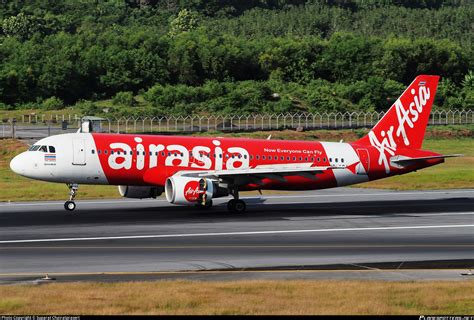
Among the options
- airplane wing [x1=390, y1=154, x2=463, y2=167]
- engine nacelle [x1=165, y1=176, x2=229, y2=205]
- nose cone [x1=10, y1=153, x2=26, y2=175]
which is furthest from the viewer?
airplane wing [x1=390, y1=154, x2=463, y2=167]

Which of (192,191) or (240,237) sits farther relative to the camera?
(192,191)

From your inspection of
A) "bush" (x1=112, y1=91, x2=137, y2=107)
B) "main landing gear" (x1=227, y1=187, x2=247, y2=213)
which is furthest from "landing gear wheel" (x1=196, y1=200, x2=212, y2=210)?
"bush" (x1=112, y1=91, x2=137, y2=107)

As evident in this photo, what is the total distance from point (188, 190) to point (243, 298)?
2362 cm

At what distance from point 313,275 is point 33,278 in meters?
9.91

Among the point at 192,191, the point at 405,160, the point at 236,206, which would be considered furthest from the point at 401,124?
the point at 192,191

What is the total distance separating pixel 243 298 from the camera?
98.4ft

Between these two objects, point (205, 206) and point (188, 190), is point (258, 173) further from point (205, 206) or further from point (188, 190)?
point (188, 190)

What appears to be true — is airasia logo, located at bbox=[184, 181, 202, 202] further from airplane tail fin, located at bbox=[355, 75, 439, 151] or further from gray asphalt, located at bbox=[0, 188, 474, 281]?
airplane tail fin, located at bbox=[355, 75, 439, 151]

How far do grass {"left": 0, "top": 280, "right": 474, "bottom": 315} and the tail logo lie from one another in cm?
2807

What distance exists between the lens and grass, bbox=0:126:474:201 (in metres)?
67.9

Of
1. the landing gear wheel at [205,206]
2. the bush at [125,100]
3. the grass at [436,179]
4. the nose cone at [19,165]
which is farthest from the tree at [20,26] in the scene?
the nose cone at [19,165]

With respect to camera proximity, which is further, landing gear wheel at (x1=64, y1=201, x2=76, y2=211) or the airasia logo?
landing gear wheel at (x1=64, y1=201, x2=76, y2=211)

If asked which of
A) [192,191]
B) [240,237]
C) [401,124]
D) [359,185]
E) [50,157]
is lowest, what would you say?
[359,185]

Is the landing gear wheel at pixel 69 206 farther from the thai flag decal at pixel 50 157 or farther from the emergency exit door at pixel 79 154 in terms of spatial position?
the thai flag decal at pixel 50 157
